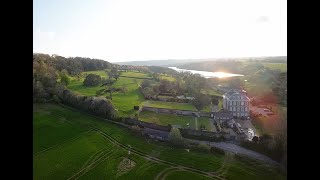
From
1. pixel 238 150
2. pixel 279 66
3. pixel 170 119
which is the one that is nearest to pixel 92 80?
pixel 170 119

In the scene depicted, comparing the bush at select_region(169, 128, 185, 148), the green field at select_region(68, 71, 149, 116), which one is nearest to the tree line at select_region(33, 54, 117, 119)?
the green field at select_region(68, 71, 149, 116)

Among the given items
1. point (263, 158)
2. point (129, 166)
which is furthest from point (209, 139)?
point (129, 166)

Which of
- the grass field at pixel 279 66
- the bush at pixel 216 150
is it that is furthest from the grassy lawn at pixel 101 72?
the grass field at pixel 279 66

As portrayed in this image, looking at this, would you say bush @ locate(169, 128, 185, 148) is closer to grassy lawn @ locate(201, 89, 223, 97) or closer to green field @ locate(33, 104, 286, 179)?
green field @ locate(33, 104, 286, 179)

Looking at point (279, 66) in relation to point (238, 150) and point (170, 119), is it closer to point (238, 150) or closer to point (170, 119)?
point (238, 150)
